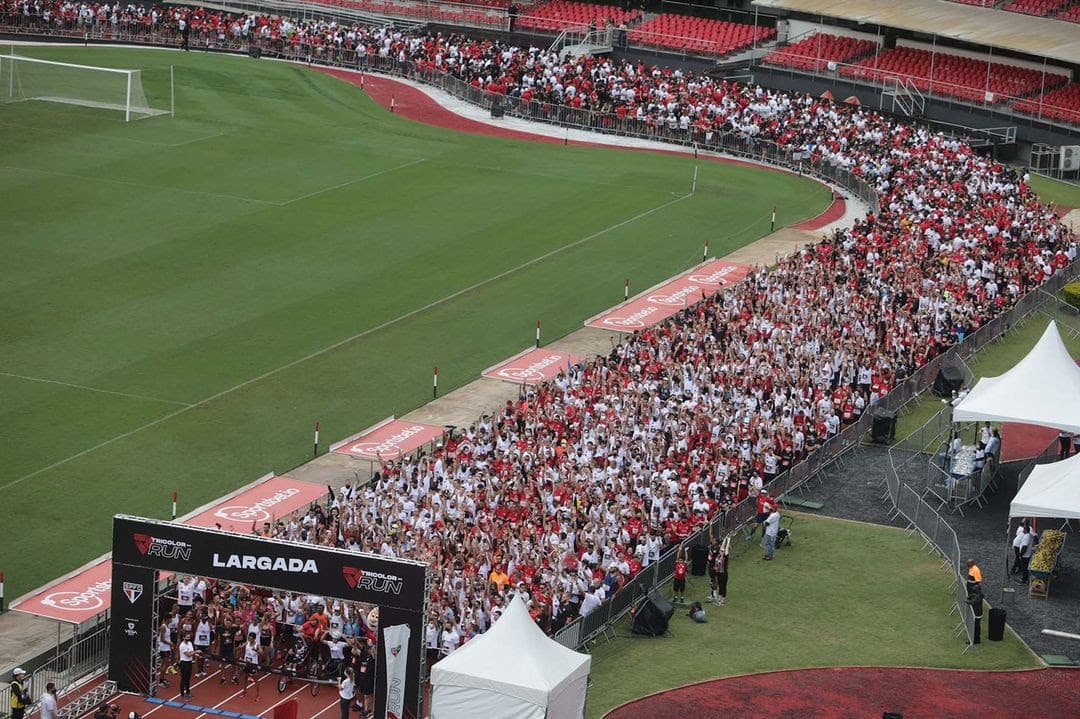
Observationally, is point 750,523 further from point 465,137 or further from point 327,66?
point 327,66

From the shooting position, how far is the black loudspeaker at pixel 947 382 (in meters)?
45.7

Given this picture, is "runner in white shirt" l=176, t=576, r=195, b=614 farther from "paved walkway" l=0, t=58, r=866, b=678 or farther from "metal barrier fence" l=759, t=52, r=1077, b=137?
"metal barrier fence" l=759, t=52, r=1077, b=137

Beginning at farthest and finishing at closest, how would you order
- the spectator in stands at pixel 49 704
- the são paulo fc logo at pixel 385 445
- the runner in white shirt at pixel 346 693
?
1. the são paulo fc logo at pixel 385 445
2. the runner in white shirt at pixel 346 693
3. the spectator in stands at pixel 49 704

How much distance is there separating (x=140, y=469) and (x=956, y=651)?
19.7m

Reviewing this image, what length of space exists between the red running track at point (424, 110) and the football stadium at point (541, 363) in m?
0.28

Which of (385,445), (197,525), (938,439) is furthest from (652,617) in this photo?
(938,439)

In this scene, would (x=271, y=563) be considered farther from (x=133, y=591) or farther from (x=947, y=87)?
(x=947, y=87)

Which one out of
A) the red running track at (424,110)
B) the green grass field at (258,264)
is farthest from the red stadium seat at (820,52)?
the green grass field at (258,264)

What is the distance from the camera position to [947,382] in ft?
150

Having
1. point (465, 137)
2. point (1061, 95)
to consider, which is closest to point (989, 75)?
point (1061, 95)

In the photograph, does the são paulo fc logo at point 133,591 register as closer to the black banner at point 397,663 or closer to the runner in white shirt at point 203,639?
the runner in white shirt at point 203,639

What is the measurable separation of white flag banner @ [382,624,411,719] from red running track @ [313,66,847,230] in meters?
41.0

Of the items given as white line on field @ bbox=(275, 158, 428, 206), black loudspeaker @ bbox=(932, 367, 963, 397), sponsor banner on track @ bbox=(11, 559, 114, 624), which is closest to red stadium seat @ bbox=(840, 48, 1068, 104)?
white line on field @ bbox=(275, 158, 428, 206)

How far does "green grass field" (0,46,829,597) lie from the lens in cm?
4275
